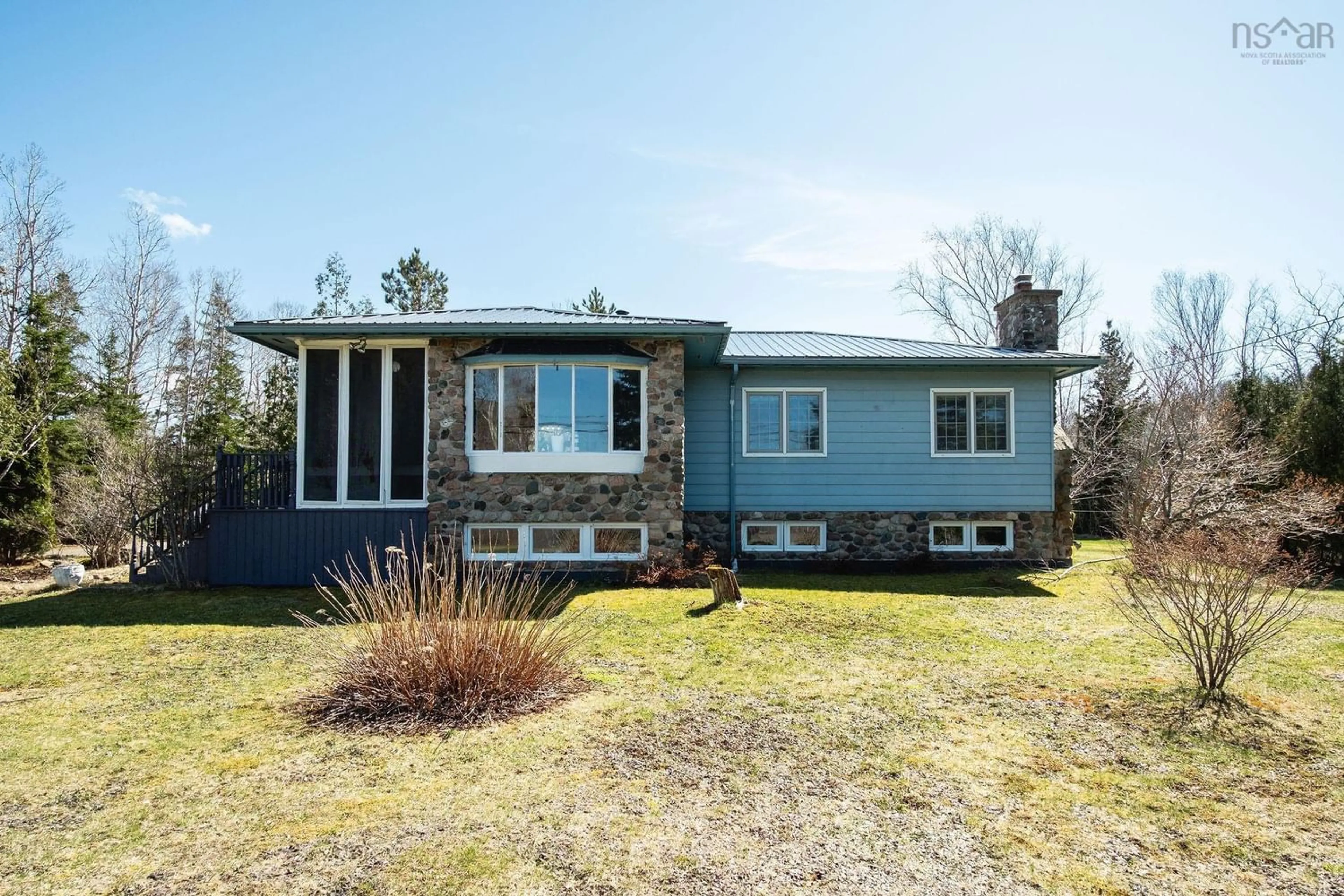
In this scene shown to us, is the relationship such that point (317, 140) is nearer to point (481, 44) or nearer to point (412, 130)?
point (412, 130)

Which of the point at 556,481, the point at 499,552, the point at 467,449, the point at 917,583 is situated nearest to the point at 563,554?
the point at 499,552

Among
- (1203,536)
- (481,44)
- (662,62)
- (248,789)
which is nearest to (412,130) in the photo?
(481,44)

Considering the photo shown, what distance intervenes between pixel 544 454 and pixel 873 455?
5452 mm

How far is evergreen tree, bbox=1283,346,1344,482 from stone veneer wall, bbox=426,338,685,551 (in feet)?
36.4

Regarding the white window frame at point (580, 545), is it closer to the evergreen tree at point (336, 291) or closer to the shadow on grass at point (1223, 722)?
the shadow on grass at point (1223, 722)

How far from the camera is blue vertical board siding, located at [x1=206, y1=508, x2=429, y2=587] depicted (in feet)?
31.4

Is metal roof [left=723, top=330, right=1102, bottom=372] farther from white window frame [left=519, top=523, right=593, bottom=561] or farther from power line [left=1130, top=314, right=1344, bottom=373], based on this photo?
power line [left=1130, top=314, right=1344, bottom=373]

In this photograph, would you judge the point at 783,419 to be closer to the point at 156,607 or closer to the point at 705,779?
the point at 705,779

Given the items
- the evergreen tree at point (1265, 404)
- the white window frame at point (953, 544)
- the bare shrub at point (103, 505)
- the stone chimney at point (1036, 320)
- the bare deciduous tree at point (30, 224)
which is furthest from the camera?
the bare deciduous tree at point (30, 224)

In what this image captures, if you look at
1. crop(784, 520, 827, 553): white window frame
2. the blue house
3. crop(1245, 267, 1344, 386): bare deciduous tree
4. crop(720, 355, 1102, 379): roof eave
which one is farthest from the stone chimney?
crop(1245, 267, 1344, 386): bare deciduous tree

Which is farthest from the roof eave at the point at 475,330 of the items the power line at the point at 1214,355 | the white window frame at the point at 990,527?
the power line at the point at 1214,355

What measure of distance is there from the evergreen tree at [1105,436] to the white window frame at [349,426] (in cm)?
1254

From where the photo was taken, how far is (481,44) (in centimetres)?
949

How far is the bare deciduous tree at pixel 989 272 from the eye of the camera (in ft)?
91.1
